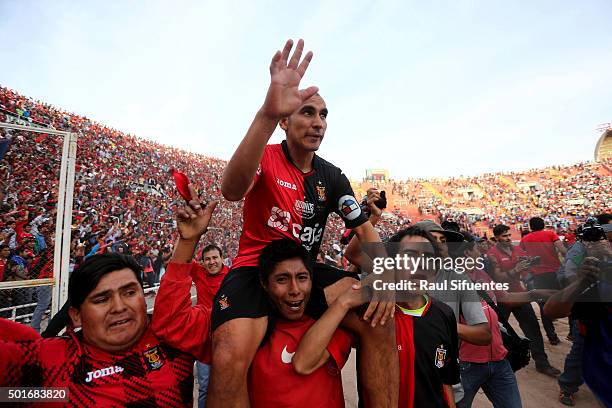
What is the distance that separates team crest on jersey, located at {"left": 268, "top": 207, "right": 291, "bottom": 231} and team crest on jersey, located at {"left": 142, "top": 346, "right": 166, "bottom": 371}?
41.5 inches

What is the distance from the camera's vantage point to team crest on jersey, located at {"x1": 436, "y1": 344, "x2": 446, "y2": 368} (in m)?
2.30

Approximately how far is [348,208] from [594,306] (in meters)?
2.23

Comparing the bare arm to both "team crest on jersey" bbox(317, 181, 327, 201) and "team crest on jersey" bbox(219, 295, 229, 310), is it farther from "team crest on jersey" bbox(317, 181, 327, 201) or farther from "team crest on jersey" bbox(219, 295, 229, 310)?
"team crest on jersey" bbox(317, 181, 327, 201)

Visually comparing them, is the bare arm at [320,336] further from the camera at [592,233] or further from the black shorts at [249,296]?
the camera at [592,233]

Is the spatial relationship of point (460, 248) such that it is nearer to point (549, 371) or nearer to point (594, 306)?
point (594, 306)

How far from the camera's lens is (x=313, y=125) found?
252cm

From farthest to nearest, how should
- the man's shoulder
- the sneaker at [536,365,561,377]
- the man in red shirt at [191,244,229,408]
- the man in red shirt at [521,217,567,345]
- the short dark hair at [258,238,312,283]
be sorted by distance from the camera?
the man in red shirt at [521,217,567,345]
the sneaker at [536,365,561,377]
the man in red shirt at [191,244,229,408]
the man's shoulder
the short dark hair at [258,238,312,283]

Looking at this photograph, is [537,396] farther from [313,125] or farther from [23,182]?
[23,182]

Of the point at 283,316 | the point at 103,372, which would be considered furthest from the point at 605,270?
the point at 103,372

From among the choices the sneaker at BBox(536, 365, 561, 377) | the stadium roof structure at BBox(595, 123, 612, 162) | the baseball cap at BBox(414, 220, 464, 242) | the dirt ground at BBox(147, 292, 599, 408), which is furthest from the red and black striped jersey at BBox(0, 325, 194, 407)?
the stadium roof structure at BBox(595, 123, 612, 162)

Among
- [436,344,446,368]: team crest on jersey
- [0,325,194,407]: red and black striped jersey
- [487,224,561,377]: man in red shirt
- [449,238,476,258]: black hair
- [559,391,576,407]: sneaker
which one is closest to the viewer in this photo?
[0,325,194,407]: red and black striped jersey

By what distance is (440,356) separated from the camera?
232cm

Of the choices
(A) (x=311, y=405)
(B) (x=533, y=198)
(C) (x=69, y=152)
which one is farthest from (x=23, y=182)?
(B) (x=533, y=198)

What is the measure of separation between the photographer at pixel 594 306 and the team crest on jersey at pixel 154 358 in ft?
10.4
